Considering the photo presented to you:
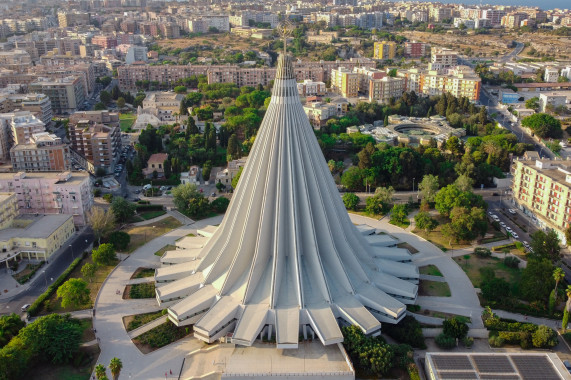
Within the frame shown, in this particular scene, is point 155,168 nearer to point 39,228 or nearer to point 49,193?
point 49,193

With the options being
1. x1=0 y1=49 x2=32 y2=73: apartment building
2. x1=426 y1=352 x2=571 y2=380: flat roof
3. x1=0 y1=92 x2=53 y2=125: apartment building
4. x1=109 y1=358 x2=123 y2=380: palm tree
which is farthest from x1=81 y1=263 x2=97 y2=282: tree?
x1=0 y1=49 x2=32 y2=73: apartment building

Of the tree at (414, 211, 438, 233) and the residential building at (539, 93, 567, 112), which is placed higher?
the residential building at (539, 93, 567, 112)

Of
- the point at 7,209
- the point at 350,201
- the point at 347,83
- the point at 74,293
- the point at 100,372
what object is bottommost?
the point at 100,372

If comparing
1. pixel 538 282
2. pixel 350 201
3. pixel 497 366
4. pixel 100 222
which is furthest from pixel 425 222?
pixel 100 222

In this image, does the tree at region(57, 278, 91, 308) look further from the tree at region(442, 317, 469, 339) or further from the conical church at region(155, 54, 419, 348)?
the tree at region(442, 317, 469, 339)

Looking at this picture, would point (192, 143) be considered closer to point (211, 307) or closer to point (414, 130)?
point (414, 130)

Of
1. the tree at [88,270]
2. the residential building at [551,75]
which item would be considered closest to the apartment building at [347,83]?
the residential building at [551,75]
